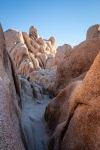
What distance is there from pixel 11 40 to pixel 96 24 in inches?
634

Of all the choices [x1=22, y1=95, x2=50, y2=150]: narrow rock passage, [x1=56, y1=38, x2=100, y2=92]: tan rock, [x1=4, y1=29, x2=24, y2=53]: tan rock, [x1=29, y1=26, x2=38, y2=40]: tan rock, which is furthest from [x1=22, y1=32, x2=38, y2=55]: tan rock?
[x1=22, y1=95, x2=50, y2=150]: narrow rock passage

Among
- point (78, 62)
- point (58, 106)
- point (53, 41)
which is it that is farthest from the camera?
point (53, 41)

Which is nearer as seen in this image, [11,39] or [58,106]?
[58,106]

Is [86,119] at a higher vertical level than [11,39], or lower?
lower

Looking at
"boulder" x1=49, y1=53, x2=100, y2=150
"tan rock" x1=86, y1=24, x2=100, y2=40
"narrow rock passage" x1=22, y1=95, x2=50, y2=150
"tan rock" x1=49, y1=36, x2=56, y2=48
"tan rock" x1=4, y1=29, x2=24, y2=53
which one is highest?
"tan rock" x1=4, y1=29, x2=24, y2=53

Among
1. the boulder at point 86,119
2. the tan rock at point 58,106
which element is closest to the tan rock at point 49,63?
the tan rock at point 58,106

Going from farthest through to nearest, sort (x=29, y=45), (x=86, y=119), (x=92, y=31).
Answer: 1. (x=29, y=45)
2. (x=92, y=31)
3. (x=86, y=119)

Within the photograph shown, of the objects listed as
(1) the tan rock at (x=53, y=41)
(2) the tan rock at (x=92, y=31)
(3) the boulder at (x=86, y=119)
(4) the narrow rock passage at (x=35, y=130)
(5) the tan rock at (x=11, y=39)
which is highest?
(5) the tan rock at (x=11, y=39)

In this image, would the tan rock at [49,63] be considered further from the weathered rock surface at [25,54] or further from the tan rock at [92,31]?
the tan rock at [92,31]

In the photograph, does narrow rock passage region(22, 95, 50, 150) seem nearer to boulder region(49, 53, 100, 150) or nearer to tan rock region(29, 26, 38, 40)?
boulder region(49, 53, 100, 150)

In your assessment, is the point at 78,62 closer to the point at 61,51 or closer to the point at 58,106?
the point at 58,106

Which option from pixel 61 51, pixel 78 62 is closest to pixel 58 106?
pixel 78 62

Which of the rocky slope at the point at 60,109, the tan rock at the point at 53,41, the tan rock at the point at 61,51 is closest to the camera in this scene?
the rocky slope at the point at 60,109

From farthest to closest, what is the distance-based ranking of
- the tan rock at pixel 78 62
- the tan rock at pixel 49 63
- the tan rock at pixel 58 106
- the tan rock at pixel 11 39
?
1. the tan rock at pixel 49 63
2. the tan rock at pixel 11 39
3. the tan rock at pixel 78 62
4. the tan rock at pixel 58 106
